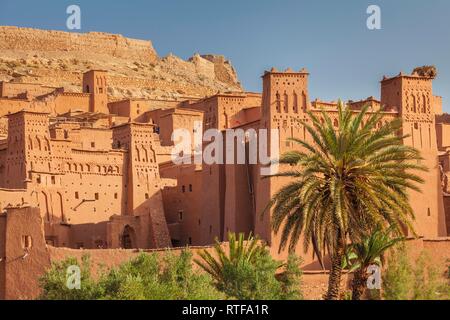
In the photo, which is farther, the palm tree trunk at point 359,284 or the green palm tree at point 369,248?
the green palm tree at point 369,248

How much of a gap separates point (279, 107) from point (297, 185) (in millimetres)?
11896

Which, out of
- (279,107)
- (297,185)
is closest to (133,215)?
(279,107)

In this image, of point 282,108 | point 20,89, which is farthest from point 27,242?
point 20,89

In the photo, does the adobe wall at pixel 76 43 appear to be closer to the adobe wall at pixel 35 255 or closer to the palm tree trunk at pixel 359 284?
the adobe wall at pixel 35 255

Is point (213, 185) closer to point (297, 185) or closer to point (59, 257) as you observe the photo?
point (59, 257)

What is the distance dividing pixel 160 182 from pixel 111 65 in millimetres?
38589

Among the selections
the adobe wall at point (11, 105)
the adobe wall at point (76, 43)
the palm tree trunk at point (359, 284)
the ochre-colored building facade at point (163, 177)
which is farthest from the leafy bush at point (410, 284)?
the adobe wall at point (76, 43)

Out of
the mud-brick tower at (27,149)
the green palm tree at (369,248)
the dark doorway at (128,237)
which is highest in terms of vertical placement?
the mud-brick tower at (27,149)

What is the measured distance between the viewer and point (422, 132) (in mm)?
54438

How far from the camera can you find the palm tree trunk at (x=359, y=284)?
40062 millimetres

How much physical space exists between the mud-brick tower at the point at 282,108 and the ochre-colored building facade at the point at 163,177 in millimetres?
39

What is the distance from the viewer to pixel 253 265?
146ft

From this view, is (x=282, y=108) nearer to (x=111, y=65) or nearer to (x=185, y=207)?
(x=185, y=207)

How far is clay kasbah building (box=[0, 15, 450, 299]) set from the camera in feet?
159
